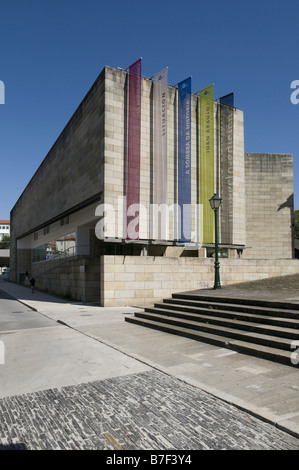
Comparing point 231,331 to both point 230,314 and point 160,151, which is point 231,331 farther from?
point 160,151

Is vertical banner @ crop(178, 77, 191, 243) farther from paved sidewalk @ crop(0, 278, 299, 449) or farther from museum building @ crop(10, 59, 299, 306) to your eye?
paved sidewalk @ crop(0, 278, 299, 449)

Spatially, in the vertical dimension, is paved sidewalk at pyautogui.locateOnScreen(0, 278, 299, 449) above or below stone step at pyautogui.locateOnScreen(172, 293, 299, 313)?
below

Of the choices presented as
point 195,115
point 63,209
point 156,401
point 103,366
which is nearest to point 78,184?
point 63,209

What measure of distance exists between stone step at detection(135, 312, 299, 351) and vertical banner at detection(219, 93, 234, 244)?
15.2 m

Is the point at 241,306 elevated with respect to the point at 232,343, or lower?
elevated

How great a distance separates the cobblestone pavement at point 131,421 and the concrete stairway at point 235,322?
269cm

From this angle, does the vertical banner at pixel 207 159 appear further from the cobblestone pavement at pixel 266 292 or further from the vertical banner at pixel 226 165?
the cobblestone pavement at pixel 266 292

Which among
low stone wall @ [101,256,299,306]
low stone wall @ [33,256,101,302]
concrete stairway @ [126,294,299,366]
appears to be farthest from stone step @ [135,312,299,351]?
low stone wall @ [33,256,101,302]

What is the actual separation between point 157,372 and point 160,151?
18.0 meters

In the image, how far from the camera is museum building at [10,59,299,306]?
19206 mm

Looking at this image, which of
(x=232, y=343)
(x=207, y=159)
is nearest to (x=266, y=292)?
(x=232, y=343)

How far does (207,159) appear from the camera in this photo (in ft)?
82.9

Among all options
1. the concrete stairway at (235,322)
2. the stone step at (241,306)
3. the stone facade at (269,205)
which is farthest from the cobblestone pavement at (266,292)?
the stone facade at (269,205)
